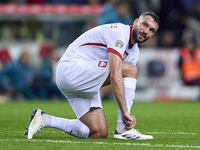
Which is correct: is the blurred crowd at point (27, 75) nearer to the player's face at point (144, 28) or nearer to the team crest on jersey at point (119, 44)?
the player's face at point (144, 28)

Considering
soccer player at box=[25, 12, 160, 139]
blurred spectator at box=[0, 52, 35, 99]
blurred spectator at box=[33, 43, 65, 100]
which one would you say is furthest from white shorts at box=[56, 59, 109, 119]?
blurred spectator at box=[0, 52, 35, 99]

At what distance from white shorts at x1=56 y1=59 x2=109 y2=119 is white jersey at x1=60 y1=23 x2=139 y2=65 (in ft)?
0.30

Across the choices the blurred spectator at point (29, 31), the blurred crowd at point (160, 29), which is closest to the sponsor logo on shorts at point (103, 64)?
the blurred crowd at point (160, 29)

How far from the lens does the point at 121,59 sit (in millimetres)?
5375

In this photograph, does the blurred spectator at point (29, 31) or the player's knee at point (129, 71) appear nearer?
the player's knee at point (129, 71)

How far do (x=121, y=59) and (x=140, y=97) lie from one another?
8.91 m

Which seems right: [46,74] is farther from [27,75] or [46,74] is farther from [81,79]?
[81,79]

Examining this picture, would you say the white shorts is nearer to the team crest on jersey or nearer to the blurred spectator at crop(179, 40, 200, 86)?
the team crest on jersey

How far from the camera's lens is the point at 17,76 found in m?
14.9

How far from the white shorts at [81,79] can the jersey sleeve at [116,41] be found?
29cm

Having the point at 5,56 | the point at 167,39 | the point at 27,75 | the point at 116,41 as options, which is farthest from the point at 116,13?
the point at 116,41

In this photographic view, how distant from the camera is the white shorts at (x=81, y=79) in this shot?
5.66 metres

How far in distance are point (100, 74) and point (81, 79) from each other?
9.6 inches

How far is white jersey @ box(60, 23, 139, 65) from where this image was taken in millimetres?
5438
